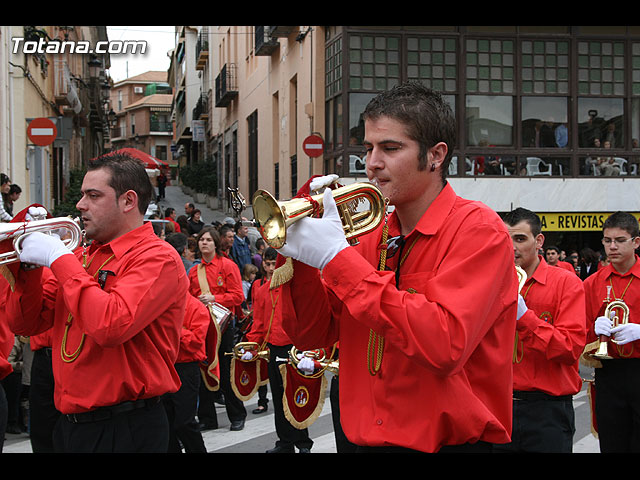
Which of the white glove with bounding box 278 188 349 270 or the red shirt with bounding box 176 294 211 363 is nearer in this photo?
the white glove with bounding box 278 188 349 270

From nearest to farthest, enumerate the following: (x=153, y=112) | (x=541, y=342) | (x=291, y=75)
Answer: (x=541, y=342) → (x=291, y=75) → (x=153, y=112)

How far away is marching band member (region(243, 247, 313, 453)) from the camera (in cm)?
739

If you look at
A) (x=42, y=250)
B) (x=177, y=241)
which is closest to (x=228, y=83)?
(x=177, y=241)

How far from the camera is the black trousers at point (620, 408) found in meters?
5.38

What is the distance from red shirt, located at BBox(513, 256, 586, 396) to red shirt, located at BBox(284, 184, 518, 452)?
1853 mm

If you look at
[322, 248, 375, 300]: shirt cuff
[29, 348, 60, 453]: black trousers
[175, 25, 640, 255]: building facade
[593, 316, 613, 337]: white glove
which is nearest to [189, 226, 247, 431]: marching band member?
[29, 348, 60, 453]: black trousers

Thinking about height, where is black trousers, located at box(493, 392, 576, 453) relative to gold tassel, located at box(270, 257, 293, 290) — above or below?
below

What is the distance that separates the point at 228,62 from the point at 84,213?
32.4 metres

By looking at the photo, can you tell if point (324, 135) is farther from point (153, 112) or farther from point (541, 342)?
point (153, 112)

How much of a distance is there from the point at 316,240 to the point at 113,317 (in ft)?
3.98

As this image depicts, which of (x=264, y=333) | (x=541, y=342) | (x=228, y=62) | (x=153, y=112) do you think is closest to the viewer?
(x=541, y=342)

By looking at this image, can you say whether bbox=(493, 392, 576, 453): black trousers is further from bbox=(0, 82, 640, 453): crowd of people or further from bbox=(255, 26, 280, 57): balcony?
bbox=(255, 26, 280, 57): balcony

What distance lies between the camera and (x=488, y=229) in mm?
2580

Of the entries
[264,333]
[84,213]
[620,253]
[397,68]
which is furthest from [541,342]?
[397,68]
